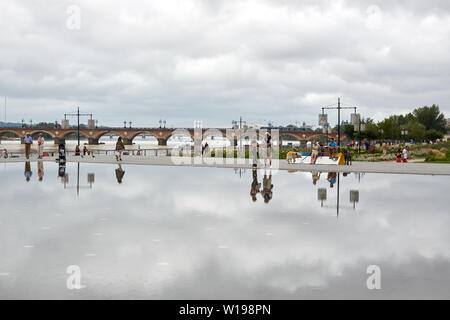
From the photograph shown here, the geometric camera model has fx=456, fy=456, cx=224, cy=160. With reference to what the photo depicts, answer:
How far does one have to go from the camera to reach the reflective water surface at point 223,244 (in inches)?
218

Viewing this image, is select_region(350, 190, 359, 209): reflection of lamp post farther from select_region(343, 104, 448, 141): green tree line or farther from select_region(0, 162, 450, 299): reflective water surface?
select_region(343, 104, 448, 141): green tree line

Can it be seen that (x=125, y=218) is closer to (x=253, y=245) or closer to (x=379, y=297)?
(x=253, y=245)

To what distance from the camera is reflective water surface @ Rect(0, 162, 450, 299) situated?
554 centimetres

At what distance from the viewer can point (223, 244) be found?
7.71 meters

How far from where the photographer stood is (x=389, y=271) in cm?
619

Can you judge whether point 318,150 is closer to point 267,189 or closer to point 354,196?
point 267,189

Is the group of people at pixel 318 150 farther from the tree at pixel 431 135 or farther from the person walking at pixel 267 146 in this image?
the tree at pixel 431 135

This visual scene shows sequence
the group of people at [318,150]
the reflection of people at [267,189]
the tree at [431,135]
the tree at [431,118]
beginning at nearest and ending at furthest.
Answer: the reflection of people at [267,189], the group of people at [318,150], the tree at [431,135], the tree at [431,118]

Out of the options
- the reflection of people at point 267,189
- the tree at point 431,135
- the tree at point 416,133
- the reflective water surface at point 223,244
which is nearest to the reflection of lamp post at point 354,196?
the reflective water surface at point 223,244

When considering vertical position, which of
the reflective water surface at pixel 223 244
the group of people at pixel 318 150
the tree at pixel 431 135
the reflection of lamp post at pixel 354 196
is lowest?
the reflective water surface at pixel 223 244

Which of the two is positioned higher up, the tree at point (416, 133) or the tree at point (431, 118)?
the tree at point (431, 118)

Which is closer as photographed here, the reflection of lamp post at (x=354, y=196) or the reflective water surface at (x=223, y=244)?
Result: the reflective water surface at (x=223, y=244)
